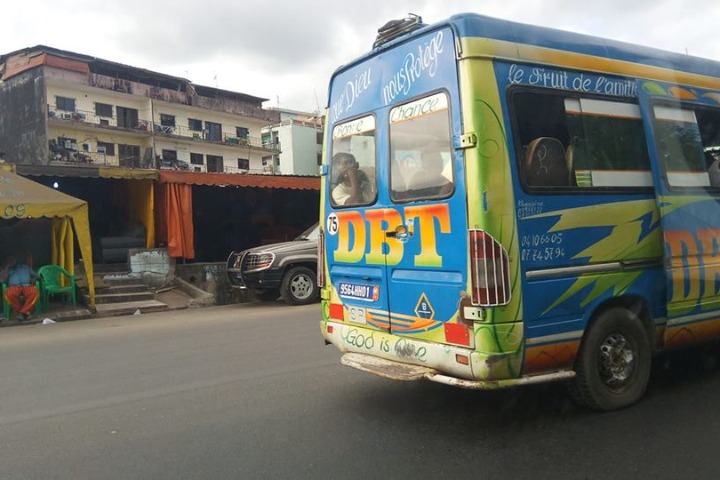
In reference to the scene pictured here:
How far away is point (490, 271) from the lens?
3.67 meters

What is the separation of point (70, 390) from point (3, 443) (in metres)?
1.51

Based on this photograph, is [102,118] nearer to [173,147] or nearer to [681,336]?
[173,147]

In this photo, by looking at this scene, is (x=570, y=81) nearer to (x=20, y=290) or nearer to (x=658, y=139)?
(x=658, y=139)

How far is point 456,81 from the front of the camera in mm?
3836

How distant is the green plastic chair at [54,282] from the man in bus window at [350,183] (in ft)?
31.1

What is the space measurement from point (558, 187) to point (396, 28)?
176cm

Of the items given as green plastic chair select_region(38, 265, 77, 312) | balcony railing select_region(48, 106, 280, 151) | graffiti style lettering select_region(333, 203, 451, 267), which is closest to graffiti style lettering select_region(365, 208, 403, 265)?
graffiti style lettering select_region(333, 203, 451, 267)

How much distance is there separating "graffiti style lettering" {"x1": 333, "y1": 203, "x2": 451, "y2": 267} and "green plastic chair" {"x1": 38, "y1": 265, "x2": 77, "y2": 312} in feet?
31.2

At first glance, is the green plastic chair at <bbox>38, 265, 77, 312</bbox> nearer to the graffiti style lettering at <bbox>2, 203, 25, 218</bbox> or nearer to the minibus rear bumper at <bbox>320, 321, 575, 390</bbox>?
the graffiti style lettering at <bbox>2, 203, 25, 218</bbox>

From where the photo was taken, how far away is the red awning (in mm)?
14898

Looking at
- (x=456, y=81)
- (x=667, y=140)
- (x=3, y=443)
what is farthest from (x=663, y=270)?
(x=3, y=443)

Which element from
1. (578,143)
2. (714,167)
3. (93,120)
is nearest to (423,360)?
(578,143)

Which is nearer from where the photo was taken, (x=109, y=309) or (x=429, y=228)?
(x=429, y=228)

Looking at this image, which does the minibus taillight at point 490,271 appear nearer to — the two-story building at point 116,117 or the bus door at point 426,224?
the bus door at point 426,224
